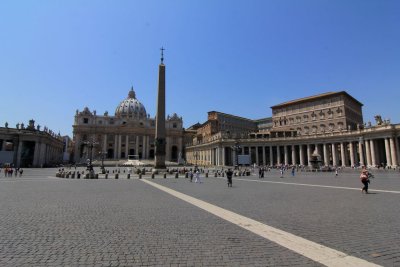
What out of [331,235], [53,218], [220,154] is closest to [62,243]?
[53,218]

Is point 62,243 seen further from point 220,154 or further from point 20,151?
point 220,154

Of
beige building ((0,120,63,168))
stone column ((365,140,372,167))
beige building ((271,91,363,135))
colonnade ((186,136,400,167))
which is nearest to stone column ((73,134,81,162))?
beige building ((0,120,63,168))

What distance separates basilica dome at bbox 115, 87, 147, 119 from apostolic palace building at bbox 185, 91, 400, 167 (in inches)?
2113

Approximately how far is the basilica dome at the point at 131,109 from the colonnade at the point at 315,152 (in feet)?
160

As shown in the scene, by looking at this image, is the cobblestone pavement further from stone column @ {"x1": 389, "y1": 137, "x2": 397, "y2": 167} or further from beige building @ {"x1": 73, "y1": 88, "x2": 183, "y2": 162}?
beige building @ {"x1": 73, "y1": 88, "x2": 183, "y2": 162}

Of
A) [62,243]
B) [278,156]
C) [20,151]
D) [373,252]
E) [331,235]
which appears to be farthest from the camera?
[278,156]

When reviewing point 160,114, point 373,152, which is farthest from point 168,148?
point 160,114

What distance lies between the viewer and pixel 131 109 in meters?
144

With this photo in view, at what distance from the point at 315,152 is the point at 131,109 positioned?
109 metres

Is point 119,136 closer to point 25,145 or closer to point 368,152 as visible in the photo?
point 25,145

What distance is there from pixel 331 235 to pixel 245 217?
2.85m

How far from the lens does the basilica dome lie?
468 feet

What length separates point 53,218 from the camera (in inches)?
340

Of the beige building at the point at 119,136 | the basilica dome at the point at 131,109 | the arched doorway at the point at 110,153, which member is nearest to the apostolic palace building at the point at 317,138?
the beige building at the point at 119,136
